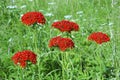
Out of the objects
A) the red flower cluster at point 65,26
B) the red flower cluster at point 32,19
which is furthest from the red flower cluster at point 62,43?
the red flower cluster at point 32,19

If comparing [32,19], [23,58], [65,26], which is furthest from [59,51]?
[23,58]

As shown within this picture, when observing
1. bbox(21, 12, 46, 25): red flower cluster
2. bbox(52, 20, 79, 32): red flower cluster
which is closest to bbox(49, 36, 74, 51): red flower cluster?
bbox(52, 20, 79, 32): red flower cluster

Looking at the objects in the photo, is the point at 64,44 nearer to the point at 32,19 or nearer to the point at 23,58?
the point at 23,58

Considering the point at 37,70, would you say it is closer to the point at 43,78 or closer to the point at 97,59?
the point at 43,78

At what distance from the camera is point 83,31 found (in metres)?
4.66

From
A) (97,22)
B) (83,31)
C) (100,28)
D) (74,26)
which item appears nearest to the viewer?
(74,26)

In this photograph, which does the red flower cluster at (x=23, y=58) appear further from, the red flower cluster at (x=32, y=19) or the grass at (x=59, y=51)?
the red flower cluster at (x=32, y=19)

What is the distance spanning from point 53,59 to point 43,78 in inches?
15.1

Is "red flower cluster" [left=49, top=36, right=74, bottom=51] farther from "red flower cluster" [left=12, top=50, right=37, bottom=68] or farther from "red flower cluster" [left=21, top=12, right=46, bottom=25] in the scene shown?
"red flower cluster" [left=21, top=12, right=46, bottom=25]

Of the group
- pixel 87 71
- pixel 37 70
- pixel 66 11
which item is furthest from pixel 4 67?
pixel 66 11

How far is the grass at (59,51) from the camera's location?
350cm

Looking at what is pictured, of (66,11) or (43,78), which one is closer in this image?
(43,78)

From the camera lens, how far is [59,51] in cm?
350

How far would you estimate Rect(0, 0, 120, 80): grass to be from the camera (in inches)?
138
